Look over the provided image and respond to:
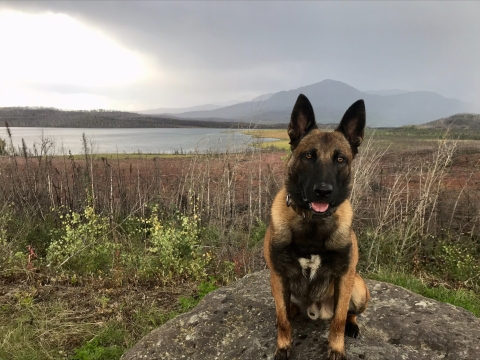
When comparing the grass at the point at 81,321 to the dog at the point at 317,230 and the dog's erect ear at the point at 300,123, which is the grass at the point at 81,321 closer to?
the dog at the point at 317,230

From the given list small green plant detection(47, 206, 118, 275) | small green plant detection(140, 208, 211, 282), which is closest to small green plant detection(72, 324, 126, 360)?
small green plant detection(140, 208, 211, 282)

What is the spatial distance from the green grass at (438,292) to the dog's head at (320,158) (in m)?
4.02

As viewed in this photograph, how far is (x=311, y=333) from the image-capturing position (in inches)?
126

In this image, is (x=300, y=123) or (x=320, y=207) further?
(x=300, y=123)

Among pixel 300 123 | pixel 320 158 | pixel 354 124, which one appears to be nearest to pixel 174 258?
pixel 300 123

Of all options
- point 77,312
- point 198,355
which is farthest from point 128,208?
point 198,355

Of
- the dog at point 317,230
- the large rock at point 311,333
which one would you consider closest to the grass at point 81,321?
the large rock at point 311,333

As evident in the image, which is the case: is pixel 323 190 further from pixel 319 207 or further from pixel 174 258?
pixel 174 258

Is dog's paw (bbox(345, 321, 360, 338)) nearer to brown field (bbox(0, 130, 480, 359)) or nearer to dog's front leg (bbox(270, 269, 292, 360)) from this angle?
dog's front leg (bbox(270, 269, 292, 360))

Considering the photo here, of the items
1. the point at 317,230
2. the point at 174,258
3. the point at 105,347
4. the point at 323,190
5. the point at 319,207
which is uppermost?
the point at 323,190

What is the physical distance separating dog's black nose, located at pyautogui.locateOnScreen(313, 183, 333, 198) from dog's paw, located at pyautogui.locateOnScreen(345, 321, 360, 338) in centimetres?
154

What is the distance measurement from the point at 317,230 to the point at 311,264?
1.02 ft

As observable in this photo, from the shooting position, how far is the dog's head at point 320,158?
2.73 m

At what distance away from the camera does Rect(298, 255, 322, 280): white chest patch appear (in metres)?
2.87
